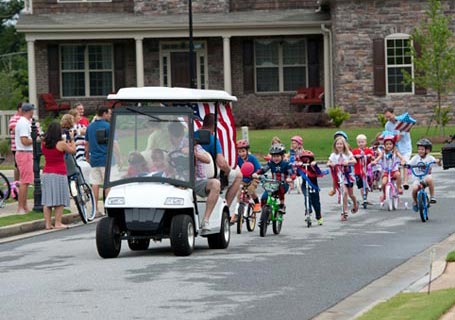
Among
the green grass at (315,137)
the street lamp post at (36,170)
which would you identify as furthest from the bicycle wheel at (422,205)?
A: the green grass at (315,137)

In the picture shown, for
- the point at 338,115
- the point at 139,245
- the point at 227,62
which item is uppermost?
the point at 227,62

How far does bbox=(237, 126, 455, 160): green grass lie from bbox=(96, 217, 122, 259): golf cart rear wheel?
2130cm

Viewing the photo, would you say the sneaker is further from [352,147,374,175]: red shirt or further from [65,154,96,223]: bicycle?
[352,147,374,175]: red shirt

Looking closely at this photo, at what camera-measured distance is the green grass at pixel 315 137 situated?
127 feet

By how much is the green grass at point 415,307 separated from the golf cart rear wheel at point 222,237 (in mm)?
4991

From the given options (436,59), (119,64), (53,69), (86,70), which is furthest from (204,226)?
(86,70)

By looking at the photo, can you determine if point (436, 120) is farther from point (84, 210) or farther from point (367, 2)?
point (84, 210)

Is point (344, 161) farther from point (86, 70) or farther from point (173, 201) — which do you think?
point (86, 70)

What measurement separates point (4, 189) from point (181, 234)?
9.92 metres

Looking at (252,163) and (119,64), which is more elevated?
(119,64)

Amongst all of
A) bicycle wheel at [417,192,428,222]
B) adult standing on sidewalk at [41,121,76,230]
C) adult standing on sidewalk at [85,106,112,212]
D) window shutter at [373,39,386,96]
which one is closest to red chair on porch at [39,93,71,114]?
window shutter at [373,39,386,96]

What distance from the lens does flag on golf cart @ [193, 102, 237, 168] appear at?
1767 centimetres

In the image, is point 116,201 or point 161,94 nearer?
point 116,201

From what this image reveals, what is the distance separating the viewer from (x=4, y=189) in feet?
81.8
